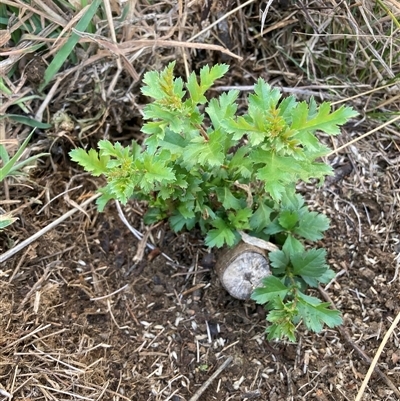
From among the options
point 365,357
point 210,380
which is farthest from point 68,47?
point 365,357

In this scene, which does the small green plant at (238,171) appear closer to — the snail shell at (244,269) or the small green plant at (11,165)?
the snail shell at (244,269)

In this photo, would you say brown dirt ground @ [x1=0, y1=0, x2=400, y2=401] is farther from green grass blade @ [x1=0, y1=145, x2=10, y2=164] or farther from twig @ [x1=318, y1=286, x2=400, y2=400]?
green grass blade @ [x1=0, y1=145, x2=10, y2=164]

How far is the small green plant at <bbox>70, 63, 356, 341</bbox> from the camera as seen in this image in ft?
4.69

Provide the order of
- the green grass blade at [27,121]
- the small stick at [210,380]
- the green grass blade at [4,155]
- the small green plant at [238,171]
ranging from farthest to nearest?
the green grass blade at [27,121], the green grass blade at [4,155], the small stick at [210,380], the small green plant at [238,171]

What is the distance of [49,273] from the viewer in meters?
1.92

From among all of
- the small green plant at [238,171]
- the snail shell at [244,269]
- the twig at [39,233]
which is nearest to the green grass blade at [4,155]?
the twig at [39,233]

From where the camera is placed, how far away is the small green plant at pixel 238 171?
143 centimetres

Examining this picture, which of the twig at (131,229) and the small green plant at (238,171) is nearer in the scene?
the small green plant at (238,171)

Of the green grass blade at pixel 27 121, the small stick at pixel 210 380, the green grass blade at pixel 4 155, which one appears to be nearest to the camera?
the small stick at pixel 210 380

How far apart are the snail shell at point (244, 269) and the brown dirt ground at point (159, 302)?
0.10 metres

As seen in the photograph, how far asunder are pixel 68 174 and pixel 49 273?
1.35 ft

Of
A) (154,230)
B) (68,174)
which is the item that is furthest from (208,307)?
(68,174)

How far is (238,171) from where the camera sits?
1.63m

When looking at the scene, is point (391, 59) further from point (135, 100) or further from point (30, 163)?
point (30, 163)
